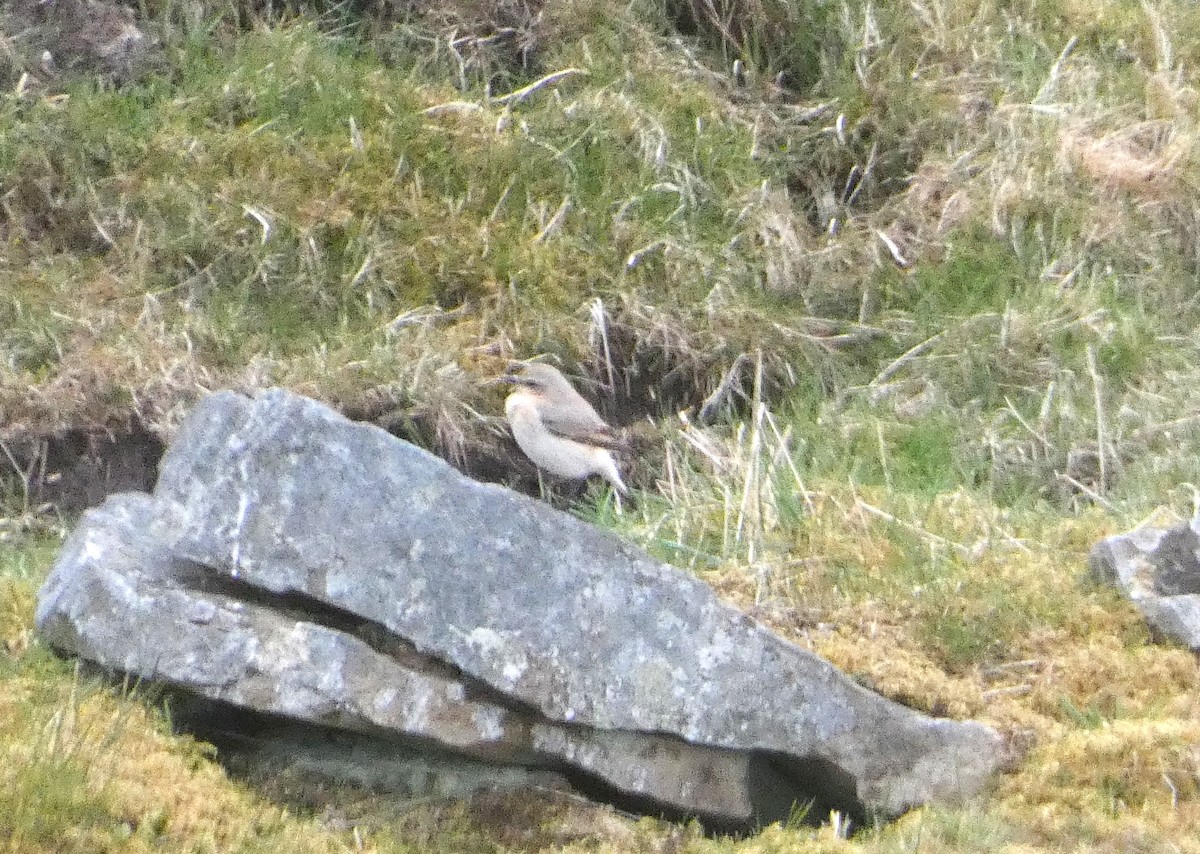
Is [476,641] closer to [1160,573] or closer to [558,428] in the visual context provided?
[1160,573]

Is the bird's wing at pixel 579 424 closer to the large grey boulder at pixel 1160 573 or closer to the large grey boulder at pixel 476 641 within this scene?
A: the large grey boulder at pixel 1160 573

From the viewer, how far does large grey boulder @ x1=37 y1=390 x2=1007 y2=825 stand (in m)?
4.33

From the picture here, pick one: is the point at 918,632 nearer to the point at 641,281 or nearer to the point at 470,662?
the point at 470,662

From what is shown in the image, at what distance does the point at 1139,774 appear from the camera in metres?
4.42

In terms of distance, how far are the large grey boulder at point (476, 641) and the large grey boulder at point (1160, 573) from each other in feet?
3.09

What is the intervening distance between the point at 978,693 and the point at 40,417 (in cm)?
484

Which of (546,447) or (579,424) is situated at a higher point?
(579,424)

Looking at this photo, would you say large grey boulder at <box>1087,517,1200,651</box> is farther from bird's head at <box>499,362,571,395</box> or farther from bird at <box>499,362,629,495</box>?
bird's head at <box>499,362,571,395</box>

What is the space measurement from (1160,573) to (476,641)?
233 cm

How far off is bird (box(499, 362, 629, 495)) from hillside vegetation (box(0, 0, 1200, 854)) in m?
0.27

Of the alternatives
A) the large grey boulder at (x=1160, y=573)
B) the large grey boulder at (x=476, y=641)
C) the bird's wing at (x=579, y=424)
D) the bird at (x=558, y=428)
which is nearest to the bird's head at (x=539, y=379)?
the bird at (x=558, y=428)

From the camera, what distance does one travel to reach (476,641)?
432 centimetres

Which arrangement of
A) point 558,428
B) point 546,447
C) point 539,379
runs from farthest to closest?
point 539,379
point 546,447
point 558,428

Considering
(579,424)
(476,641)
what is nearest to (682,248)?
(579,424)
